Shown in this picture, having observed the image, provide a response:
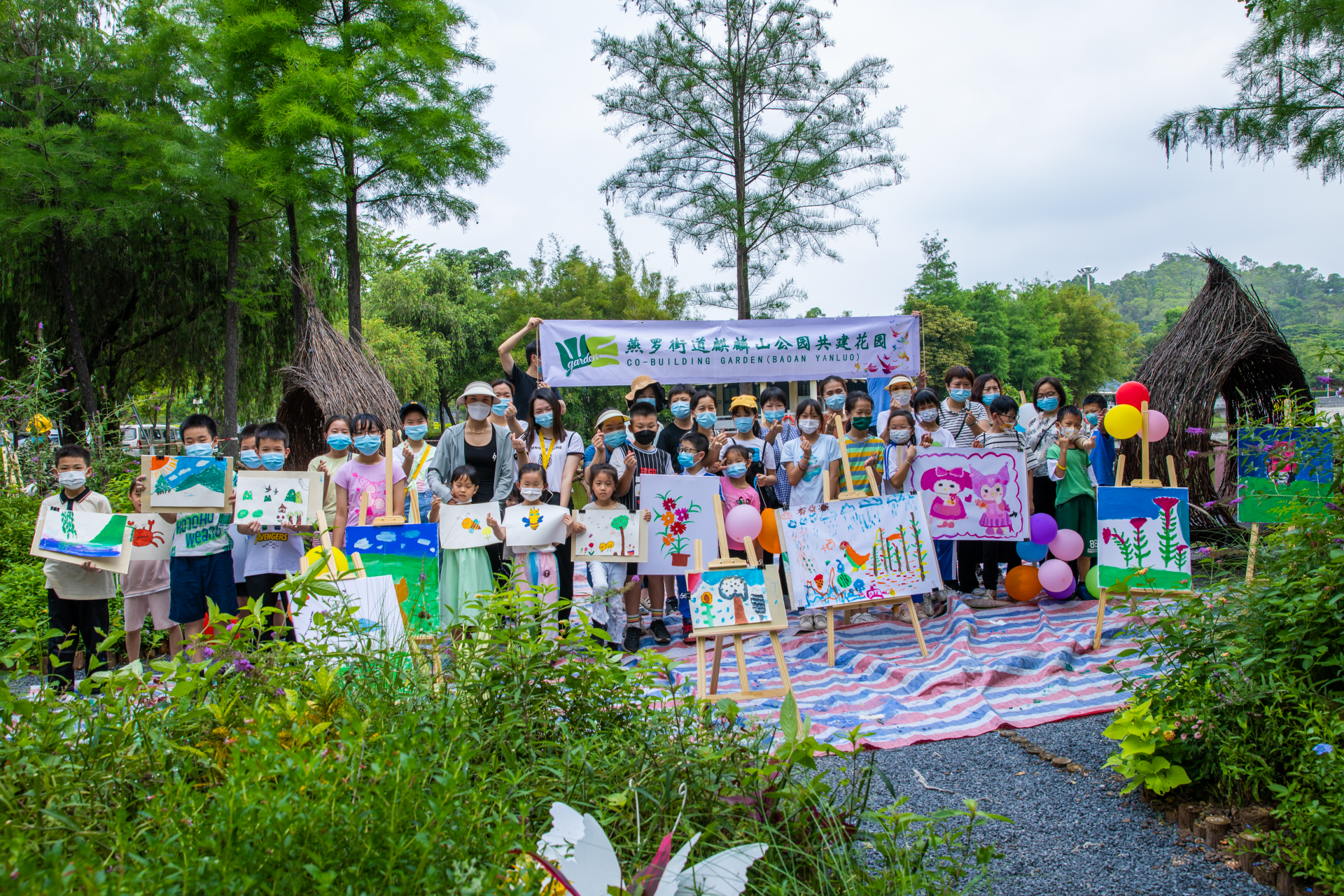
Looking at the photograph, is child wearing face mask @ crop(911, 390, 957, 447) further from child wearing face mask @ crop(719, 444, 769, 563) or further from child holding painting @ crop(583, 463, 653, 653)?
child holding painting @ crop(583, 463, 653, 653)

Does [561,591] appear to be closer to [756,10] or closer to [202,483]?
[202,483]

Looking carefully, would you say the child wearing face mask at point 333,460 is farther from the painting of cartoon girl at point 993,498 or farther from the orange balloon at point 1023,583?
the orange balloon at point 1023,583

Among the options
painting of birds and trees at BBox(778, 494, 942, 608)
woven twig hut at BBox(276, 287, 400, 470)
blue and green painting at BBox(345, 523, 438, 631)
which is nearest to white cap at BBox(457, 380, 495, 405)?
blue and green painting at BBox(345, 523, 438, 631)

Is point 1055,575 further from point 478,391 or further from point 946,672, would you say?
point 478,391

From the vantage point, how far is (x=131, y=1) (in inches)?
495

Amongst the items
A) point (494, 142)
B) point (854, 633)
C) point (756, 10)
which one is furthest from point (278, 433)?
point (756, 10)

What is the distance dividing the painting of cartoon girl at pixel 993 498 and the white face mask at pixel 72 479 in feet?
19.5

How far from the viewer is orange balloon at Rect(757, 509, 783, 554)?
5.82 metres

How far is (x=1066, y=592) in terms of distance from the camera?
633cm

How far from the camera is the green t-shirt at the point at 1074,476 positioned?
6.41 meters

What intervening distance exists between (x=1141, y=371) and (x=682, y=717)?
23.4 ft

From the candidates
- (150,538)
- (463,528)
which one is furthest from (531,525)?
(150,538)

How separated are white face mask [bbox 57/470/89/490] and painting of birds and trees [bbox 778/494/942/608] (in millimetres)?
4422

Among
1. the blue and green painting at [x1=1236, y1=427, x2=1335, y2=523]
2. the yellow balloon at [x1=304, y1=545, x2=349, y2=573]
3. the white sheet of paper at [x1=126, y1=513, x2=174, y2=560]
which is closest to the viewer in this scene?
the yellow balloon at [x1=304, y1=545, x2=349, y2=573]
